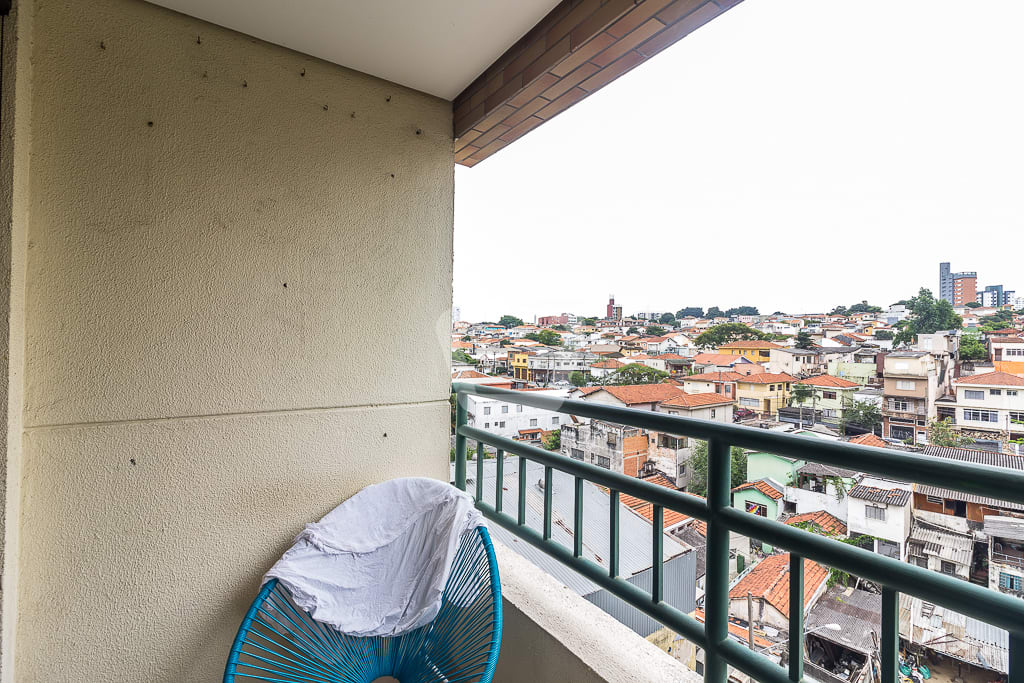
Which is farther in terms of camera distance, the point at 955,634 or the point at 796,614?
the point at 796,614

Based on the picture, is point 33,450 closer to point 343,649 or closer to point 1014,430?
point 343,649

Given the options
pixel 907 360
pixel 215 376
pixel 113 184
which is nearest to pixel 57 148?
pixel 113 184

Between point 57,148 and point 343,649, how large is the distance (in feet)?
5.92

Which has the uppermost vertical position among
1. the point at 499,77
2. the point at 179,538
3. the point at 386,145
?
the point at 499,77

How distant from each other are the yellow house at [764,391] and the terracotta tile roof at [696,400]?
4 centimetres

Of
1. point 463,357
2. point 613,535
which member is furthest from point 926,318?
point 463,357

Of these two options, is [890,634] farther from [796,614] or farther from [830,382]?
[830,382]

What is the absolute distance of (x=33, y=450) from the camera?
143cm

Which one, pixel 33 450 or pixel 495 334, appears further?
pixel 495 334

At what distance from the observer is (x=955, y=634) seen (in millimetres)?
A: 948

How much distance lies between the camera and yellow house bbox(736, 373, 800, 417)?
1.26 meters

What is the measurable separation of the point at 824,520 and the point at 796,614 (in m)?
0.23

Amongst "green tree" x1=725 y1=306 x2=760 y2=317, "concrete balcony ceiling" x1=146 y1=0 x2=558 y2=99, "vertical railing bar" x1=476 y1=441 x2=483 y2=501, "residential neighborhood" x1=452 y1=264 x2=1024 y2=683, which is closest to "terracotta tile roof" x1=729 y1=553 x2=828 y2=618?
"residential neighborhood" x1=452 y1=264 x2=1024 y2=683

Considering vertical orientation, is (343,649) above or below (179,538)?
below
